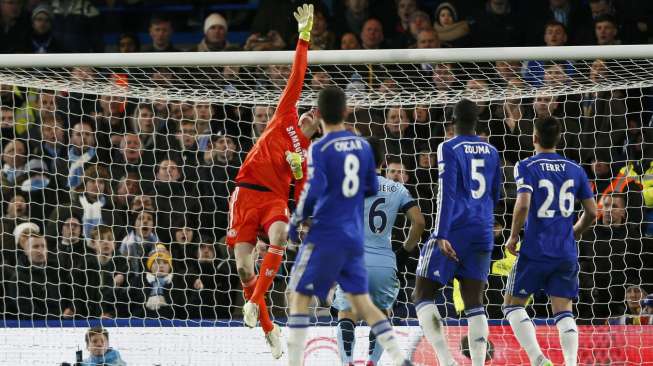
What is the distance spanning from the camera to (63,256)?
11.3m

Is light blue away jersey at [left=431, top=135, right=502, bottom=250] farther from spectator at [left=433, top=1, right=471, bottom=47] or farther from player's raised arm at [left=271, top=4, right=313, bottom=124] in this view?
spectator at [left=433, top=1, right=471, bottom=47]

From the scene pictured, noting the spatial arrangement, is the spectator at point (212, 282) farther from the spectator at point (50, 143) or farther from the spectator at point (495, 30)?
the spectator at point (495, 30)

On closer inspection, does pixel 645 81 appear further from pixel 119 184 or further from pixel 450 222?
pixel 119 184

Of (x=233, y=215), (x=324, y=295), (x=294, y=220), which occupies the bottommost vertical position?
(x=324, y=295)

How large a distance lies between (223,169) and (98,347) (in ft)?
8.21

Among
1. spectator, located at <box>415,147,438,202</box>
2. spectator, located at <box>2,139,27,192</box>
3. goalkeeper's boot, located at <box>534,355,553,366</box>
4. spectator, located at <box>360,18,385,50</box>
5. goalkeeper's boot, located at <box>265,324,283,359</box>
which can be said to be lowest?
goalkeeper's boot, located at <box>534,355,553,366</box>

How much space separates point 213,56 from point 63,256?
3.26m

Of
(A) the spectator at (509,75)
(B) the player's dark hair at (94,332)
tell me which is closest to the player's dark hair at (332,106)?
(A) the spectator at (509,75)

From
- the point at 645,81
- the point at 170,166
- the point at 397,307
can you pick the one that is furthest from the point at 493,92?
the point at 170,166

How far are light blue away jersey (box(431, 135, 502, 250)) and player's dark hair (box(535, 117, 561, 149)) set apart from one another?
40 cm

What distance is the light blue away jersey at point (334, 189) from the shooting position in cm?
670

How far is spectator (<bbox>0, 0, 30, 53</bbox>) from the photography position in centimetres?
1415

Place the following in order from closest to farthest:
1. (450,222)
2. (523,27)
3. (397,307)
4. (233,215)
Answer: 1. (450,222)
2. (233,215)
3. (397,307)
4. (523,27)

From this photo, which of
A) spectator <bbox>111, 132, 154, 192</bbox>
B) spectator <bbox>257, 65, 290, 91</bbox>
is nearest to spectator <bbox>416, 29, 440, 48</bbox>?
spectator <bbox>257, 65, 290, 91</bbox>
